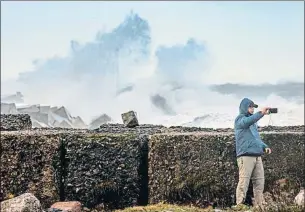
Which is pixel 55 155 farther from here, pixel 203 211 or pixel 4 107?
pixel 4 107

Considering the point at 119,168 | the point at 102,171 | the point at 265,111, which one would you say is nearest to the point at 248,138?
the point at 265,111

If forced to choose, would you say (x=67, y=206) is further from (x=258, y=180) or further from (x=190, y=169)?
(x=258, y=180)

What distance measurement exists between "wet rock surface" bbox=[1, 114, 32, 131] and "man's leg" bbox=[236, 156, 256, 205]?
4.16m

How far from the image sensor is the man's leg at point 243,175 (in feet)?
35.0

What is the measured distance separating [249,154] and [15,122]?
14.7 ft

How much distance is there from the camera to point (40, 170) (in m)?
10.3

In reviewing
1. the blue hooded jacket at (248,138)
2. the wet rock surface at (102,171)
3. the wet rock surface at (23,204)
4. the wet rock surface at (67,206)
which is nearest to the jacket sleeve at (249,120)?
the blue hooded jacket at (248,138)

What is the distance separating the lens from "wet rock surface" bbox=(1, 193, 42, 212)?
9.16 metres

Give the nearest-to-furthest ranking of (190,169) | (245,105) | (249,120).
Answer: (190,169) < (249,120) < (245,105)

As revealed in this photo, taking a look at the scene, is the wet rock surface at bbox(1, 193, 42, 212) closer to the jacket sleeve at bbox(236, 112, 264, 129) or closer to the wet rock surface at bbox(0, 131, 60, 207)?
the wet rock surface at bbox(0, 131, 60, 207)

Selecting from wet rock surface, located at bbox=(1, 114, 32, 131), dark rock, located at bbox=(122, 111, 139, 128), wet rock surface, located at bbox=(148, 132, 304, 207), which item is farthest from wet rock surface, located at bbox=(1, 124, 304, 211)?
dark rock, located at bbox=(122, 111, 139, 128)

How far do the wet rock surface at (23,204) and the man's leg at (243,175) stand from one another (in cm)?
312

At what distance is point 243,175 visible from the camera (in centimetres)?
1071

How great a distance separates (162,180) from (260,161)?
1.65 metres
